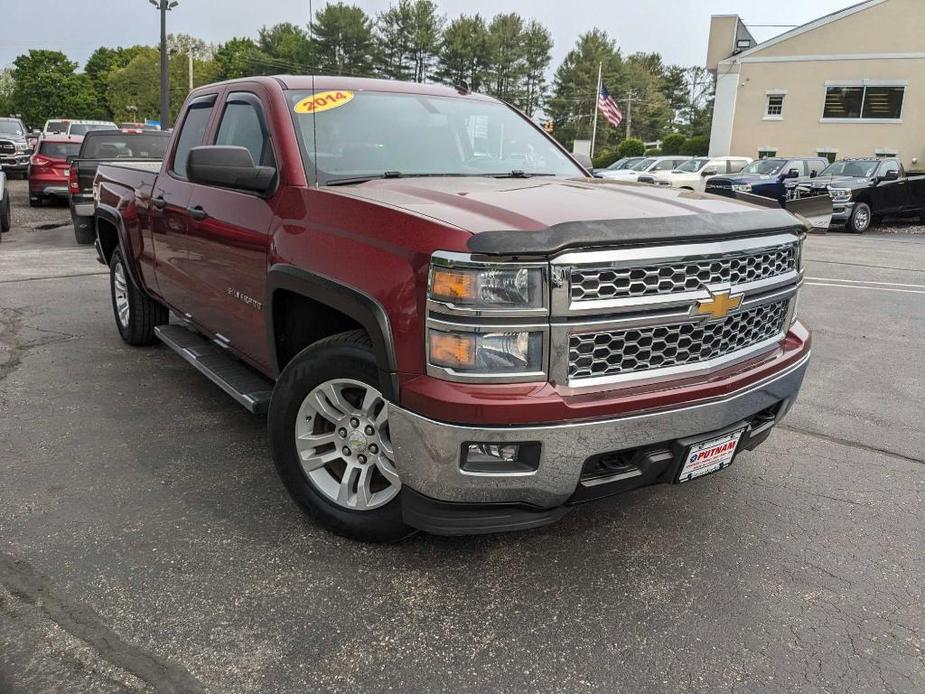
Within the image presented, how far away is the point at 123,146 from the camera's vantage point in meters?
12.5

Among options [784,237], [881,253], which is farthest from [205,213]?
[881,253]

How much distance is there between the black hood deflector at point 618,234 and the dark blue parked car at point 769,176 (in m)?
16.1

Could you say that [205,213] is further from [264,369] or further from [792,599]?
[792,599]

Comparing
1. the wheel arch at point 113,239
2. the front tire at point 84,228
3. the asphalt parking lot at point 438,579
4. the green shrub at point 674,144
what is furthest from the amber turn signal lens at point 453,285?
the green shrub at point 674,144

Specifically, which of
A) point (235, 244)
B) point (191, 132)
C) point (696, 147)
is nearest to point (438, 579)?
point (235, 244)

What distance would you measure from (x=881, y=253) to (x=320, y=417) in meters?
13.4

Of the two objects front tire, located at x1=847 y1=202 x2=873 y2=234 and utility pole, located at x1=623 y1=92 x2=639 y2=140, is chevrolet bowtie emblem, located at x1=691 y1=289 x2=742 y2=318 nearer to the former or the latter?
front tire, located at x1=847 y1=202 x2=873 y2=234

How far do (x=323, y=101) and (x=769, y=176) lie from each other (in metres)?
18.3

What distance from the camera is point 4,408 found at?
179 inches

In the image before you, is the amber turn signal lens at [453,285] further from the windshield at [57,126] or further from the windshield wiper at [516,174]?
the windshield at [57,126]

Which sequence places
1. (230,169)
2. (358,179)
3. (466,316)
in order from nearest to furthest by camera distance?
(466,316) < (230,169) < (358,179)

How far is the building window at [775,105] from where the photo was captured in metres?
35.0

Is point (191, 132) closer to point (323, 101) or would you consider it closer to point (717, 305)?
point (323, 101)

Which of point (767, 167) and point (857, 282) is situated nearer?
point (857, 282)
